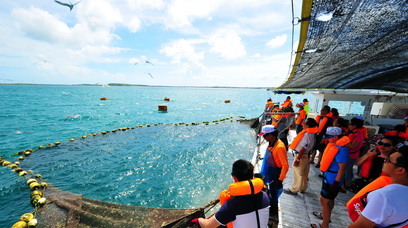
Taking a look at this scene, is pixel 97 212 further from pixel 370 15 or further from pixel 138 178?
pixel 370 15

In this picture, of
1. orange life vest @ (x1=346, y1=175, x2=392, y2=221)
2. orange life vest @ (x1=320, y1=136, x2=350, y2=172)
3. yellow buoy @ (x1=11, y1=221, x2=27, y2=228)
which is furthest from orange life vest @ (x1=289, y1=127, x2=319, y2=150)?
yellow buoy @ (x1=11, y1=221, x2=27, y2=228)

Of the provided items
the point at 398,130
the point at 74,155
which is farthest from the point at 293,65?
the point at 74,155

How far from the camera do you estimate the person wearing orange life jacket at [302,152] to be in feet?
15.5

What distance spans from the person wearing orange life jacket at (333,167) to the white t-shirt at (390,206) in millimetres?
1875

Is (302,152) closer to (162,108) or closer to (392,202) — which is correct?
(392,202)

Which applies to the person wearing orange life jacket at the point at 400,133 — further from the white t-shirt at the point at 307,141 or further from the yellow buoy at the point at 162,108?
the yellow buoy at the point at 162,108

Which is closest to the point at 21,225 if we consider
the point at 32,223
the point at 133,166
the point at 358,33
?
the point at 32,223

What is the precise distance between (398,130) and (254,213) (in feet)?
19.0

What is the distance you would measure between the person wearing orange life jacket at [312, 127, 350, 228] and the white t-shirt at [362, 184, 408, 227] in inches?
73.8

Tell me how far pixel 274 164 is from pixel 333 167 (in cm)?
113

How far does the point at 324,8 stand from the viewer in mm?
2273

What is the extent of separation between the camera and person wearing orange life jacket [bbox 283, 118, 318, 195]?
185 inches

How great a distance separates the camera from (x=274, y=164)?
3818 mm

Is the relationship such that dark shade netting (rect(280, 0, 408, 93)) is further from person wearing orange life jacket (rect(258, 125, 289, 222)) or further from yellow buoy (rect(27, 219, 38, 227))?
yellow buoy (rect(27, 219, 38, 227))
